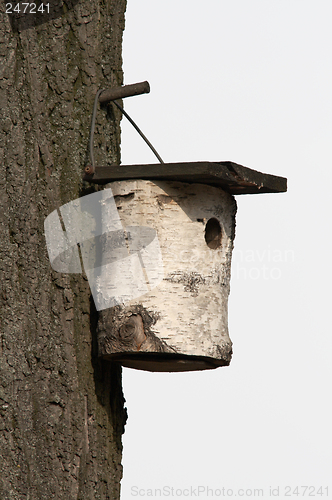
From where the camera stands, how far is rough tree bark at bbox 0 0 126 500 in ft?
9.48

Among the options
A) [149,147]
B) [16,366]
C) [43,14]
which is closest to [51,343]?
[16,366]

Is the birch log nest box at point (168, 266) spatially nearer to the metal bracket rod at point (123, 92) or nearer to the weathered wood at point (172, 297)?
the weathered wood at point (172, 297)

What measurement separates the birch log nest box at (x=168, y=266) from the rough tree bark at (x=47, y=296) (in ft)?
0.44

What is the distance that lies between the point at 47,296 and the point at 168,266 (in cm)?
44

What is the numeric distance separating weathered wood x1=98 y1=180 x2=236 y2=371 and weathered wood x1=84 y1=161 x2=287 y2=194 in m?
0.03

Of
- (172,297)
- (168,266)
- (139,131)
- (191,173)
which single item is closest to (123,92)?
(139,131)

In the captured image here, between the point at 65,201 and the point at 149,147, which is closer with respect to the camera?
the point at 65,201

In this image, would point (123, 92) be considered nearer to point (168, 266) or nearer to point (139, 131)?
point (139, 131)

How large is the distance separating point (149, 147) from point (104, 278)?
0.59m

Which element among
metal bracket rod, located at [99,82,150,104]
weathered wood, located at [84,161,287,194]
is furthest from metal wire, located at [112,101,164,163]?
weathered wood, located at [84,161,287,194]

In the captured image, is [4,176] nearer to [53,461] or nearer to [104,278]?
[104,278]

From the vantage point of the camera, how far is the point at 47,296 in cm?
296

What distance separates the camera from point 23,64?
3.04 metres

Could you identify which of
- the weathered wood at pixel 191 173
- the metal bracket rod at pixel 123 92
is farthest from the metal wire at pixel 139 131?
the weathered wood at pixel 191 173
